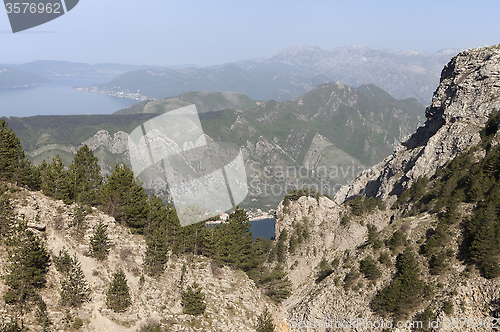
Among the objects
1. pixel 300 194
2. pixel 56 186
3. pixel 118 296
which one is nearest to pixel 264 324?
pixel 118 296

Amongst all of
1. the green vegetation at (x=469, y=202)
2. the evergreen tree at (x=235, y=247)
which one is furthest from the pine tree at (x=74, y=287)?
the green vegetation at (x=469, y=202)

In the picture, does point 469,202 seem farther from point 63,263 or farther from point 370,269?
point 63,263

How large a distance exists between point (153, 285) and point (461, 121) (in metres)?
104

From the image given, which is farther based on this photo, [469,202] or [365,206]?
[365,206]

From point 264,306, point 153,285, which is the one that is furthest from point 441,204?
point 153,285

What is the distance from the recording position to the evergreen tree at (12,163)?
36375 millimetres

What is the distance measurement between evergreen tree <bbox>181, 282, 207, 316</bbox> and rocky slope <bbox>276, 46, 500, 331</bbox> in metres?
23.1

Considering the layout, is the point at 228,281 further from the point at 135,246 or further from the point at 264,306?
the point at 135,246

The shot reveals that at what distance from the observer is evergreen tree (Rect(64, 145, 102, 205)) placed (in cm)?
4048

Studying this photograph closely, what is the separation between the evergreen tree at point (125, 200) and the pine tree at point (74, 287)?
11.9m

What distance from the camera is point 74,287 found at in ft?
89.0

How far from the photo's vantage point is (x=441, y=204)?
62.0 meters

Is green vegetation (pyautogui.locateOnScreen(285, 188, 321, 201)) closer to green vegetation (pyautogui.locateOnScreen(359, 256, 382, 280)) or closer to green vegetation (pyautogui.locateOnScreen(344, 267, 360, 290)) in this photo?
green vegetation (pyautogui.locateOnScreen(344, 267, 360, 290))

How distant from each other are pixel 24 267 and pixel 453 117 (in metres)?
116
